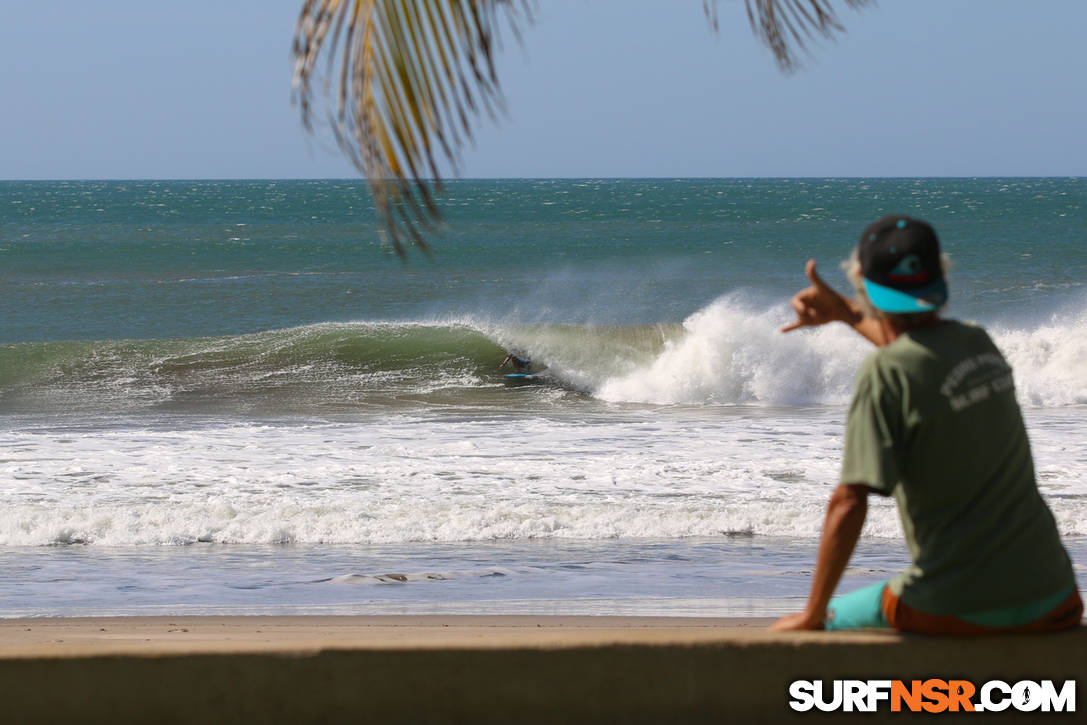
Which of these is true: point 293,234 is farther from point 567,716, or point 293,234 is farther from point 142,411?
point 567,716

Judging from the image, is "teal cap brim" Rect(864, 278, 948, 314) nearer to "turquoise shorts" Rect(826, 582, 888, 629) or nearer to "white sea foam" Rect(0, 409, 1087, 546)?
"turquoise shorts" Rect(826, 582, 888, 629)

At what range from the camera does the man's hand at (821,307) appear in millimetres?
2551

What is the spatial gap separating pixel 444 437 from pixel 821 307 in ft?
30.8

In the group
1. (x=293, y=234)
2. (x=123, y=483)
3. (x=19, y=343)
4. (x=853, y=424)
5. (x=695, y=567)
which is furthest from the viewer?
(x=293, y=234)

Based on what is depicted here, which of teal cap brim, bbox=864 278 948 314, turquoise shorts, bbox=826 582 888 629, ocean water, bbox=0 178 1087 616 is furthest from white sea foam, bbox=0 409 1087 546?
teal cap brim, bbox=864 278 948 314

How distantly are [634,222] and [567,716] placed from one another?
64.6 meters

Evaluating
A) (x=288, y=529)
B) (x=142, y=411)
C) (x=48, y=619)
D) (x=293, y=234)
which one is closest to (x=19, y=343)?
(x=142, y=411)

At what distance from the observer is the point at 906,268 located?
229cm

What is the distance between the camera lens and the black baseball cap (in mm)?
2285

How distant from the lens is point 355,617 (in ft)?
19.1

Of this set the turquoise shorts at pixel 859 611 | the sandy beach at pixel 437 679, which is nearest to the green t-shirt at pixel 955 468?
the turquoise shorts at pixel 859 611

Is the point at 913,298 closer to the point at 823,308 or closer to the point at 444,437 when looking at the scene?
the point at 823,308

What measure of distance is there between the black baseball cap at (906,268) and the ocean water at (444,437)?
86 cm

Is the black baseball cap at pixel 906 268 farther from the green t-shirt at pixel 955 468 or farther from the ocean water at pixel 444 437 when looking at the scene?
the ocean water at pixel 444 437
